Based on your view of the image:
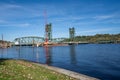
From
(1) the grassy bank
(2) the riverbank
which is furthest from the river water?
(1) the grassy bank

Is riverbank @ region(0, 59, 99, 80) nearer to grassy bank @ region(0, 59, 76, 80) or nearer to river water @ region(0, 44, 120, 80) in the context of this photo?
grassy bank @ region(0, 59, 76, 80)

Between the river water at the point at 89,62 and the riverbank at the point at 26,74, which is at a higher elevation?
the riverbank at the point at 26,74

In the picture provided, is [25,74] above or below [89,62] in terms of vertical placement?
above

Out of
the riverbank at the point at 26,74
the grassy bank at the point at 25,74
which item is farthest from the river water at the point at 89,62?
the grassy bank at the point at 25,74

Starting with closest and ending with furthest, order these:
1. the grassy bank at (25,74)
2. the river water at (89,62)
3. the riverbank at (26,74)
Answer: the grassy bank at (25,74)
the riverbank at (26,74)
the river water at (89,62)

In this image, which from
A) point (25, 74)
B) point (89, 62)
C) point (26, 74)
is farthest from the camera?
point (89, 62)

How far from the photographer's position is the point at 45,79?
70.8 feet

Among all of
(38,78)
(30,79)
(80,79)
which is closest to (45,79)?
(38,78)

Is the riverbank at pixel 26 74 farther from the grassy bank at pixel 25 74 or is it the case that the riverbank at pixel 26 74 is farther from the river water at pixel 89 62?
the river water at pixel 89 62

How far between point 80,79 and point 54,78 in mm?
4521

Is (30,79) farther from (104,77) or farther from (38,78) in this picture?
(104,77)

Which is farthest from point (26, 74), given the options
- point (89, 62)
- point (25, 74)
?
point (89, 62)

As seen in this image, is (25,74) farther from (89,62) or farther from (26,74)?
(89,62)

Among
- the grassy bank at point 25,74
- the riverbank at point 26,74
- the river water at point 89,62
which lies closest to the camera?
the grassy bank at point 25,74
